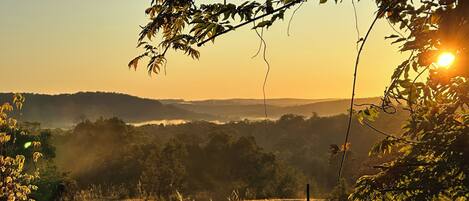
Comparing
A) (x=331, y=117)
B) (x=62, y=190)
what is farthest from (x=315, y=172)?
→ (x=62, y=190)

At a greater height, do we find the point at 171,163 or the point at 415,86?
the point at 415,86

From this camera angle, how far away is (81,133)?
68875 mm

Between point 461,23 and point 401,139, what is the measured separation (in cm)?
160

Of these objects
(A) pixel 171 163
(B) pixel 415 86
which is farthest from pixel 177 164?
(B) pixel 415 86

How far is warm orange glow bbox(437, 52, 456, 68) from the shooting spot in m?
3.01

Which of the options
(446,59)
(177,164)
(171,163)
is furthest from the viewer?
(171,163)

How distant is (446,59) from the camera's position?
10.1ft

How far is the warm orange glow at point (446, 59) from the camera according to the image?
3014 millimetres

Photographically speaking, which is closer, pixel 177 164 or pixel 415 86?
pixel 415 86

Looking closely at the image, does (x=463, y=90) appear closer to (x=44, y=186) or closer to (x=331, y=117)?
(x=44, y=186)

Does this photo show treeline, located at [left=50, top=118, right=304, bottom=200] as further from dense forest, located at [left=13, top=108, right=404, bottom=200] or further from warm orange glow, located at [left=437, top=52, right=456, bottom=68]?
warm orange glow, located at [left=437, top=52, right=456, bottom=68]


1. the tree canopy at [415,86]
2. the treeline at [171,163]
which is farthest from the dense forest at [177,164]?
the tree canopy at [415,86]

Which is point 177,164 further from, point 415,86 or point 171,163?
point 415,86

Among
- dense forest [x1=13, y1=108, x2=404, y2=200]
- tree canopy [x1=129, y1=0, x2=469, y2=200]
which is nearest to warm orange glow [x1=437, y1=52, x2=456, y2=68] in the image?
tree canopy [x1=129, y1=0, x2=469, y2=200]
